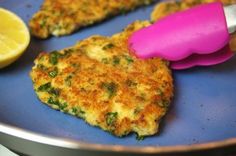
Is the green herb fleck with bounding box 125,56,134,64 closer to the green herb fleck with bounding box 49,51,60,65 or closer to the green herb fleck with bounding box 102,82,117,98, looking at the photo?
the green herb fleck with bounding box 102,82,117,98

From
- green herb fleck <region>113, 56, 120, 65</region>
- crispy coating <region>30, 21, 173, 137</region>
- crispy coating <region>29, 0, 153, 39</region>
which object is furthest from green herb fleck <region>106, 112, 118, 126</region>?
crispy coating <region>29, 0, 153, 39</region>

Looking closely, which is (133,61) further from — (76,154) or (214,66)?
(76,154)

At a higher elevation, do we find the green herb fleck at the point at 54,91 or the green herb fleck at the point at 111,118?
the green herb fleck at the point at 54,91

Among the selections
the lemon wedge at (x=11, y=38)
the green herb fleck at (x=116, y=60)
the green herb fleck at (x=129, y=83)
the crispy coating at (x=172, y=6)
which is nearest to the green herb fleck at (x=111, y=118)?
the green herb fleck at (x=129, y=83)

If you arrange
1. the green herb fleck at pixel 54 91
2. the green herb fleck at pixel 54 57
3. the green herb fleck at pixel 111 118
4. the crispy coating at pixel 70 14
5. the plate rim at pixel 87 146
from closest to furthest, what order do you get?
the plate rim at pixel 87 146
the green herb fleck at pixel 111 118
the green herb fleck at pixel 54 91
the green herb fleck at pixel 54 57
the crispy coating at pixel 70 14

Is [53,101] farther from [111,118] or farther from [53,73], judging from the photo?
[111,118]

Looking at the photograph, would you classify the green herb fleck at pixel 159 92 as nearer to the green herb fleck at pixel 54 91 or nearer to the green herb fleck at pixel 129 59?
the green herb fleck at pixel 129 59

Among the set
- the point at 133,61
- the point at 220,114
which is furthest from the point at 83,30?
the point at 220,114
